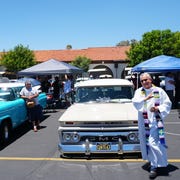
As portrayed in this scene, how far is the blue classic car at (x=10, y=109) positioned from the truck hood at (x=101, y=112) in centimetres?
208

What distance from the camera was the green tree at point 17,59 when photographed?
187 feet

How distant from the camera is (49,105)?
1797 cm

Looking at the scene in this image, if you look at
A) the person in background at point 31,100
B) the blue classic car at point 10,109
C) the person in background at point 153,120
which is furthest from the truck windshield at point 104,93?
the person in background at point 31,100

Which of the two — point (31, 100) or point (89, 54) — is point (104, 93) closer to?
point (31, 100)

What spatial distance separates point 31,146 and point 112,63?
52207mm

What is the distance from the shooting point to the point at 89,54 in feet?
206

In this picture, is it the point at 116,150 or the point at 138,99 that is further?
the point at 116,150

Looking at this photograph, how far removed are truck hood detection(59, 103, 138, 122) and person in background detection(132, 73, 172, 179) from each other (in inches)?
32.7

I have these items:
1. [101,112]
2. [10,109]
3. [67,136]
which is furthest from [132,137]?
[10,109]

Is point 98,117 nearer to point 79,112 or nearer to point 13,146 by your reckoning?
point 79,112

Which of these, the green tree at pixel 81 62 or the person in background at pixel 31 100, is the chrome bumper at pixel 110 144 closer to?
the person in background at pixel 31 100

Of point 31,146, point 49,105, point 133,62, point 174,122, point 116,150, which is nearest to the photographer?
point 116,150

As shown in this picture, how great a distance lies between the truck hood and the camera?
6746 mm

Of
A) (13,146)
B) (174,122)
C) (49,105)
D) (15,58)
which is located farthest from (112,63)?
(13,146)
